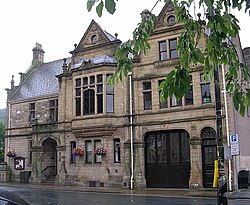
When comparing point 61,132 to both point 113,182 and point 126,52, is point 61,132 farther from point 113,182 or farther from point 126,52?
point 126,52

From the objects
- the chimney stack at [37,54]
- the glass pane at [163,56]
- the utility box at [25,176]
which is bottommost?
the utility box at [25,176]

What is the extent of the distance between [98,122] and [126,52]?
24.0 m

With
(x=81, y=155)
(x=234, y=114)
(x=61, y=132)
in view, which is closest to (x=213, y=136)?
(x=234, y=114)

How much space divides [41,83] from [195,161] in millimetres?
19638

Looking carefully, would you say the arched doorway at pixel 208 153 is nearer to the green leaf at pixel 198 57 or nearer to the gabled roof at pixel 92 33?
the gabled roof at pixel 92 33

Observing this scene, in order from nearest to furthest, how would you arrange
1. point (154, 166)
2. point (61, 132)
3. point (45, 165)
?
point (154, 166), point (61, 132), point (45, 165)

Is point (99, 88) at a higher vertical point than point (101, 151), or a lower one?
higher

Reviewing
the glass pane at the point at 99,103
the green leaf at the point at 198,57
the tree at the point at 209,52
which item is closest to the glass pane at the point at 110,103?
the glass pane at the point at 99,103

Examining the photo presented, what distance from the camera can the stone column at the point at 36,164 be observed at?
32.6 m

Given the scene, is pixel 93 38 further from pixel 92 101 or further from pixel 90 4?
pixel 90 4

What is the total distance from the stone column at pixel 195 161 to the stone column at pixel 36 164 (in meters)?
14.2

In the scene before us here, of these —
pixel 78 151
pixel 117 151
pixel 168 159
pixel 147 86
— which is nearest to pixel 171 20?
pixel 147 86

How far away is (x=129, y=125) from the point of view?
27656mm

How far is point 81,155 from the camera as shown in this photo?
96.2 feet
